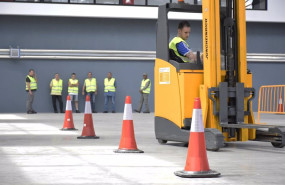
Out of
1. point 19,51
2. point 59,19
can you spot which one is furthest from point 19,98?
point 59,19

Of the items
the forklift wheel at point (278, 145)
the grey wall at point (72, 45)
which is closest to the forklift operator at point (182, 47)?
the forklift wheel at point (278, 145)

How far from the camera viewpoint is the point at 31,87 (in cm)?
2670

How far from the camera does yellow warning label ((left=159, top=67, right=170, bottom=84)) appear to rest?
962 centimetres

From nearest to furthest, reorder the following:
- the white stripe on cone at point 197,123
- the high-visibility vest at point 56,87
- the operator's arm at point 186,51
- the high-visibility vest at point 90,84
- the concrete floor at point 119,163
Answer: the concrete floor at point 119,163 → the white stripe on cone at point 197,123 → the operator's arm at point 186,51 → the high-visibility vest at point 56,87 → the high-visibility vest at point 90,84

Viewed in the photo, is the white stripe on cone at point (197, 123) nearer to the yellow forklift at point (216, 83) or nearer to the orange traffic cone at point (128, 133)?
the orange traffic cone at point (128, 133)

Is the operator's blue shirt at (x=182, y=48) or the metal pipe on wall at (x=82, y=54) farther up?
the metal pipe on wall at (x=82, y=54)

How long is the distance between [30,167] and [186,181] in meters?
2.06

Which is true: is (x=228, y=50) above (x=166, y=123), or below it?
above

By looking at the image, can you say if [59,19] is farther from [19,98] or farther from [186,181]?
[186,181]

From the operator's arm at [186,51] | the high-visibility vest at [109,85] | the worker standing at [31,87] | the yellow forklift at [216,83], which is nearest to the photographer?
the yellow forklift at [216,83]

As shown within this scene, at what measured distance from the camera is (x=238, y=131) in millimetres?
9281

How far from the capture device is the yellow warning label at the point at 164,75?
31.6 feet

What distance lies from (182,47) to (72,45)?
1998cm

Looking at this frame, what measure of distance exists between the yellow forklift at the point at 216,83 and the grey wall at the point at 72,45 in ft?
61.4
